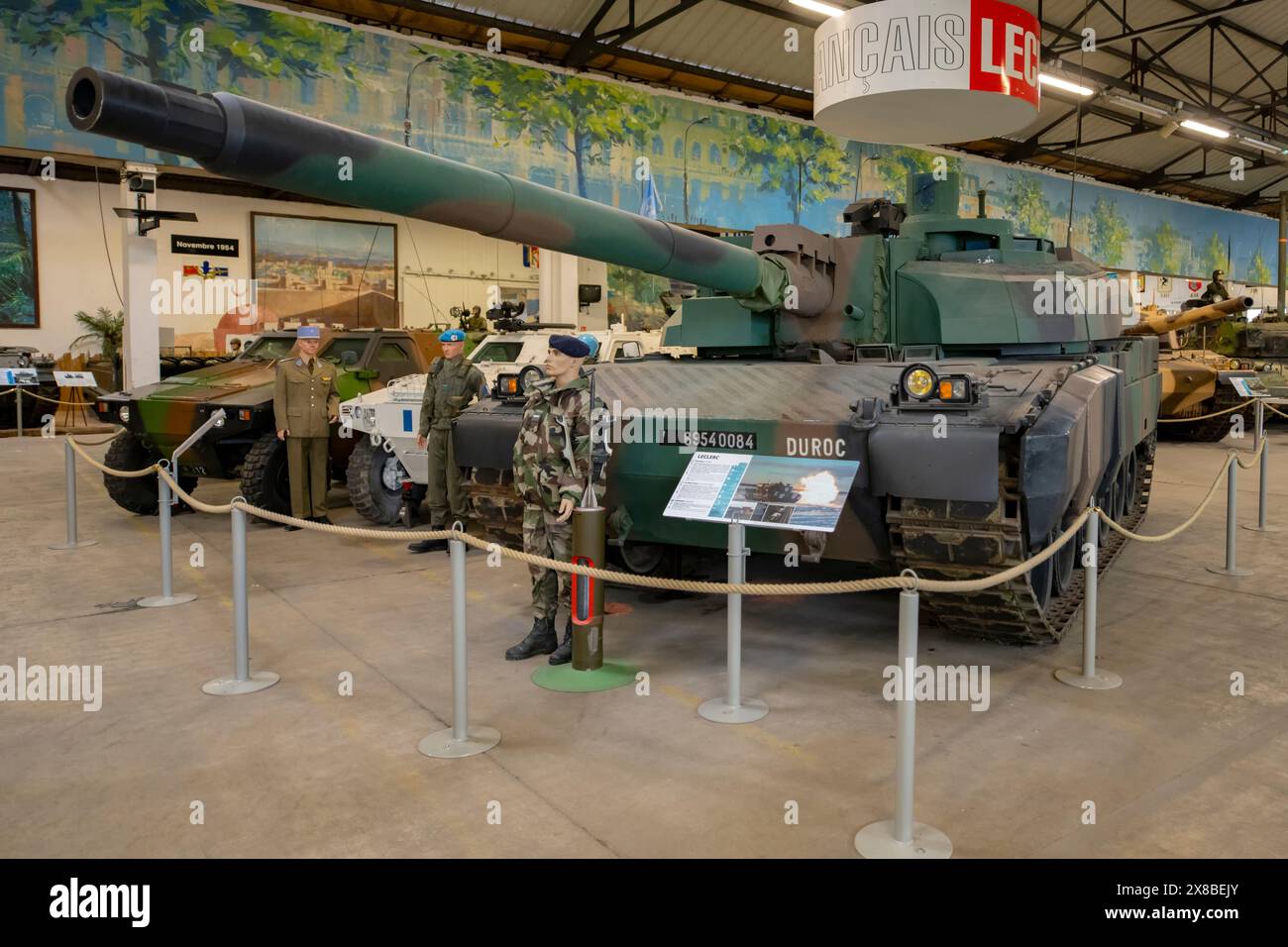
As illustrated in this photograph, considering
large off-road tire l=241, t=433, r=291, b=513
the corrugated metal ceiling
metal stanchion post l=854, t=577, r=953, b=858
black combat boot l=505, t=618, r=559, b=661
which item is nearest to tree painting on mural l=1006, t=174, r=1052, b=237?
the corrugated metal ceiling

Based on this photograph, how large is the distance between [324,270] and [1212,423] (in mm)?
15961

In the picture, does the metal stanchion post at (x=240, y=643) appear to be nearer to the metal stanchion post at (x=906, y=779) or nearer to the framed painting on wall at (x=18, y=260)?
the metal stanchion post at (x=906, y=779)

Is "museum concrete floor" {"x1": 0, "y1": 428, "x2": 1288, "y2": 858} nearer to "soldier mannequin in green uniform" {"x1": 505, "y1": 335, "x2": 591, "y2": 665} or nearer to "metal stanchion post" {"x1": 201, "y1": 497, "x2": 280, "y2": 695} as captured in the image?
"metal stanchion post" {"x1": 201, "y1": 497, "x2": 280, "y2": 695}

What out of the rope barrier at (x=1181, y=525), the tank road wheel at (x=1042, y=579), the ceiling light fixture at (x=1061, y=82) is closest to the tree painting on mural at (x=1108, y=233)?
the ceiling light fixture at (x=1061, y=82)

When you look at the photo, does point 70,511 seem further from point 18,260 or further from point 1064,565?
point 18,260

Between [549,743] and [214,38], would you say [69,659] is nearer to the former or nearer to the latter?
[549,743]

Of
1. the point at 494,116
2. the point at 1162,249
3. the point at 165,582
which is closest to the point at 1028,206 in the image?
the point at 1162,249

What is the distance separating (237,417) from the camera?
920 centimetres

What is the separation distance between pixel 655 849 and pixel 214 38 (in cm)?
1392

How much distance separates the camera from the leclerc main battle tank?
3.34 m

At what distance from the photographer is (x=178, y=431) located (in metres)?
9.23

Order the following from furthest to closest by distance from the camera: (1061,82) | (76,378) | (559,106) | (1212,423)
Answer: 1. (1061,82)
2. (559,106)
3. (1212,423)
4. (76,378)

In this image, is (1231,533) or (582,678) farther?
(1231,533)

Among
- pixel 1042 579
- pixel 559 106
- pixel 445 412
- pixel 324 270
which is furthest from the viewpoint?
pixel 324 270
